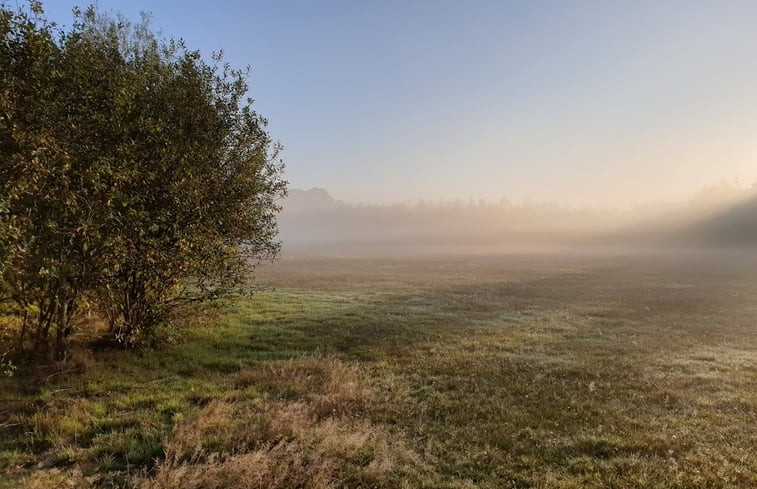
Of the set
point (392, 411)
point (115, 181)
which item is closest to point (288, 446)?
point (392, 411)

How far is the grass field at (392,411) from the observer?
31.8ft

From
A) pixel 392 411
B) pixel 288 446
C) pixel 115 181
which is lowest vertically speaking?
pixel 392 411

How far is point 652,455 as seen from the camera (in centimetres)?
1105

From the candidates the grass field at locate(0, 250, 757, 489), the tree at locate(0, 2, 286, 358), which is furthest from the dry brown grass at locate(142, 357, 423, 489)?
the tree at locate(0, 2, 286, 358)

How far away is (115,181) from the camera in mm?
14359

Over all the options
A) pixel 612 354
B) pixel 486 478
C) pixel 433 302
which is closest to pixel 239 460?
pixel 486 478

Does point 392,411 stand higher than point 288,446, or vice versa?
point 288,446

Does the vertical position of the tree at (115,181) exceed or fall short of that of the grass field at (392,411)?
it exceeds it

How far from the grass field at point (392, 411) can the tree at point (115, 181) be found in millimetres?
3294

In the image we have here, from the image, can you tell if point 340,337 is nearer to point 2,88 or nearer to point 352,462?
point 352,462

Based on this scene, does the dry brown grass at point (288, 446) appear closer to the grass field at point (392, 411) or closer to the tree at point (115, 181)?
the grass field at point (392, 411)

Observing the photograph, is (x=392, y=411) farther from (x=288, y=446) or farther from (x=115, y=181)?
(x=115, y=181)

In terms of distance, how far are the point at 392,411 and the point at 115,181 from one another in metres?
11.5

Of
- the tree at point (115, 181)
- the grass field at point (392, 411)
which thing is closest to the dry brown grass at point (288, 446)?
the grass field at point (392, 411)
